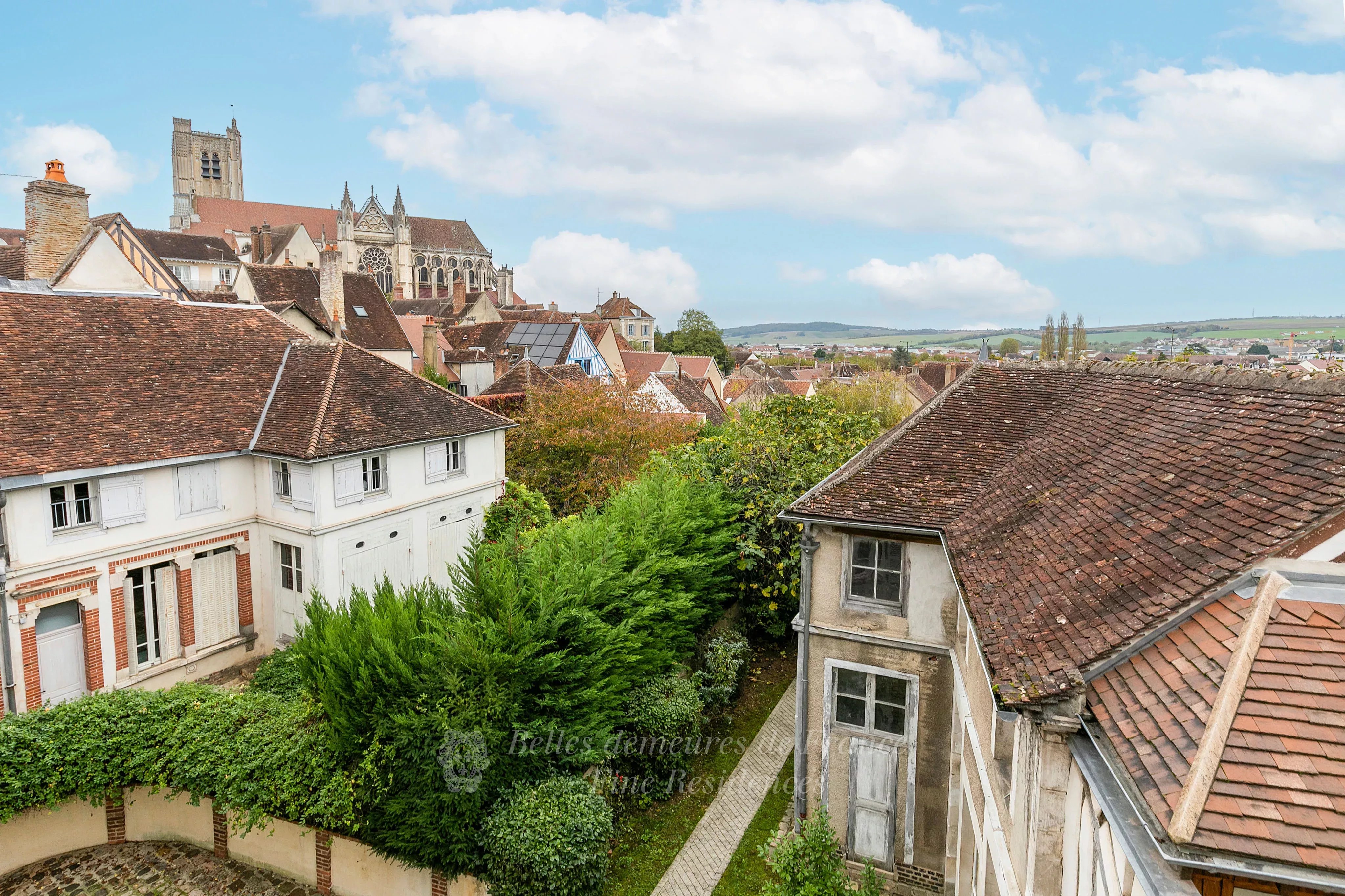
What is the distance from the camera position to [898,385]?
51062 mm

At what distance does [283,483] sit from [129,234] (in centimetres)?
1327

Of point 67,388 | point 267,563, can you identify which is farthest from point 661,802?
point 67,388

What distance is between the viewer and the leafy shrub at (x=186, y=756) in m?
12.4

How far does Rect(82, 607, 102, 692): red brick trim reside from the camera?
55.4 ft

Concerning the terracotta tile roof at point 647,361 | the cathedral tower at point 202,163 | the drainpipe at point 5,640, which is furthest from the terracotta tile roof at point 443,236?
the drainpipe at point 5,640

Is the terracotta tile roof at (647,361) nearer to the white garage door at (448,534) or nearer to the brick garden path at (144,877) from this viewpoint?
the white garage door at (448,534)

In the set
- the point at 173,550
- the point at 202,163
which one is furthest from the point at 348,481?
the point at 202,163

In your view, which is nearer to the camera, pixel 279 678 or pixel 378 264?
pixel 279 678

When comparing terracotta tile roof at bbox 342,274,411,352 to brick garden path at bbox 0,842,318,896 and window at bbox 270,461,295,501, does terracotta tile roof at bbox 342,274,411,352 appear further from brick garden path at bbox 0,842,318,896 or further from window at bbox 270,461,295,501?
brick garden path at bbox 0,842,318,896

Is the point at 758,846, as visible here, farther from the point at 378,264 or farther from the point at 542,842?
the point at 378,264

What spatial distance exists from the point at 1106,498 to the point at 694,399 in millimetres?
38551

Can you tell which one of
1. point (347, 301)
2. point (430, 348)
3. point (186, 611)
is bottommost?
point (186, 611)

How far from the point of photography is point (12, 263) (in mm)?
28625

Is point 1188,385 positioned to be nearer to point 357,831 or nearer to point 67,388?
point 357,831
